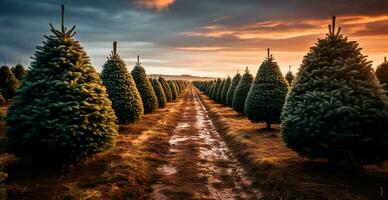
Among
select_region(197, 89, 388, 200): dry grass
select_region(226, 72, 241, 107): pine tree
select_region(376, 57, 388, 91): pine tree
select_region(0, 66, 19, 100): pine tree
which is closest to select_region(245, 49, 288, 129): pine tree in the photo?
select_region(197, 89, 388, 200): dry grass

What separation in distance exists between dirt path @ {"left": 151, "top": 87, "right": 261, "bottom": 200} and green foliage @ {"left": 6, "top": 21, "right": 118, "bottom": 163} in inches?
108

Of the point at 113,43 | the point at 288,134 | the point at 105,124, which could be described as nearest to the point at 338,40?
the point at 288,134

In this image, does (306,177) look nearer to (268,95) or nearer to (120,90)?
(268,95)

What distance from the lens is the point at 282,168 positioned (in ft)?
34.9

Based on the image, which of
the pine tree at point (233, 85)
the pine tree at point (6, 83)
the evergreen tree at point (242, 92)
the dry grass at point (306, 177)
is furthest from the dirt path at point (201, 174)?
the pine tree at point (6, 83)

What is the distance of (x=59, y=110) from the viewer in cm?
948

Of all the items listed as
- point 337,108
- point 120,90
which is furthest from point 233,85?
point 337,108

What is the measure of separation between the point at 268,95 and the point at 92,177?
1218 cm

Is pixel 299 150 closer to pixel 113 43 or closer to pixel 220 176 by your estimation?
pixel 220 176

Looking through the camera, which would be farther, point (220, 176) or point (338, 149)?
point (220, 176)

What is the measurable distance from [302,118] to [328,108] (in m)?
0.95

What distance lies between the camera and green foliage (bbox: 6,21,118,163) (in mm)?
9312

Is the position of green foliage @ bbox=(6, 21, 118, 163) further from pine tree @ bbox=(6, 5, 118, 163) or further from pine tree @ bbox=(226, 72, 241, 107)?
pine tree @ bbox=(226, 72, 241, 107)

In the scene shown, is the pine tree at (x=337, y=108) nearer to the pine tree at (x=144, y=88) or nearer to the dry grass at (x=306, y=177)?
the dry grass at (x=306, y=177)
